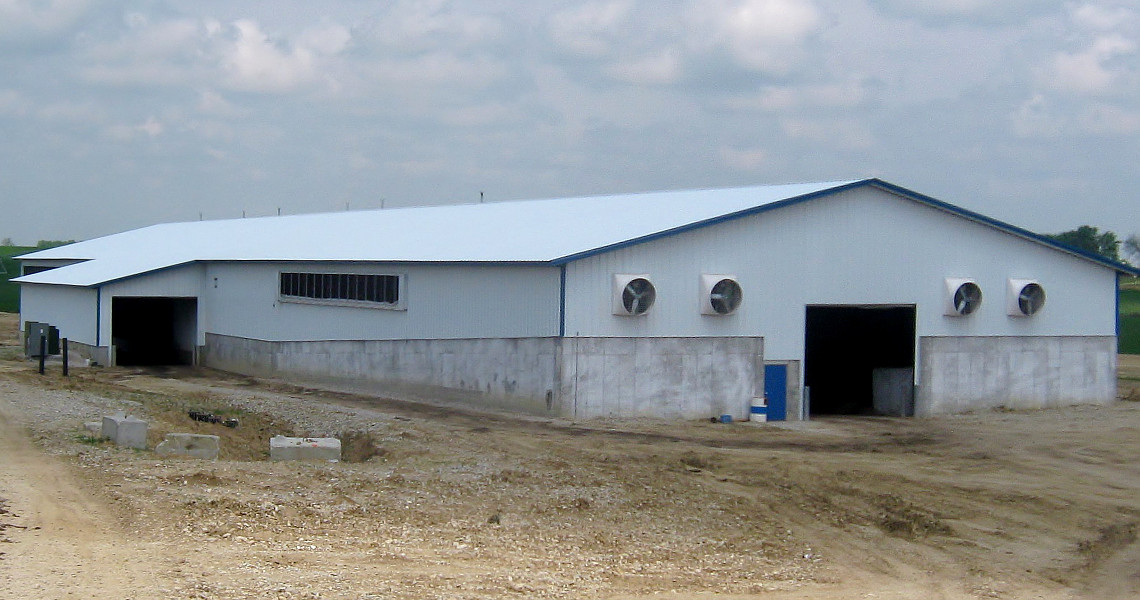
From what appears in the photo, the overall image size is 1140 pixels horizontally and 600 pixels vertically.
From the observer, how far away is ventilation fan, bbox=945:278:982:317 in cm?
3134

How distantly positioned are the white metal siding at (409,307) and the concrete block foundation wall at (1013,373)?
10.8 m

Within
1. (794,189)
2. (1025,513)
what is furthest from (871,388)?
(1025,513)

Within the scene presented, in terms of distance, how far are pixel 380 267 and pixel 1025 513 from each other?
2103cm

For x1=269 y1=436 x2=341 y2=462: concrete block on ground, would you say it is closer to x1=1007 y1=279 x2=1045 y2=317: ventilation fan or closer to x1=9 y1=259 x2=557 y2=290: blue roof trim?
x1=9 y1=259 x2=557 y2=290: blue roof trim

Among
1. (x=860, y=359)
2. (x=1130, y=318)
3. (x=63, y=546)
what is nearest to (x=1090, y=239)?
(x=1130, y=318)

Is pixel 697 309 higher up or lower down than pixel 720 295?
lower down

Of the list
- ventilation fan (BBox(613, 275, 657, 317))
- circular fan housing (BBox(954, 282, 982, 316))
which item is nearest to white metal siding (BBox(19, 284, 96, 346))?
ventilation fan (BBox(613, 275, 657, 317))

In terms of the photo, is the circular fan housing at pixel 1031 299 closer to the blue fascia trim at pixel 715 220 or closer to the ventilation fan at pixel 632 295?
the blue fascia trim at pixel 715 220

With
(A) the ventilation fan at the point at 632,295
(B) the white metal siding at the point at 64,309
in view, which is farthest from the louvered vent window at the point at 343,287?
(A) the ventilation fan at the point at 632,295

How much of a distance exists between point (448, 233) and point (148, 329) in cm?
1655

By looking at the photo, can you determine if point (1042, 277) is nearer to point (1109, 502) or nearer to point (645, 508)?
point (1109, 502)

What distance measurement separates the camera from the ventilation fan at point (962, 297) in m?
31.3

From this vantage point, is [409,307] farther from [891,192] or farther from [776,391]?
[891,192]

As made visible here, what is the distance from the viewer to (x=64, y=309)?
44.1 metres
